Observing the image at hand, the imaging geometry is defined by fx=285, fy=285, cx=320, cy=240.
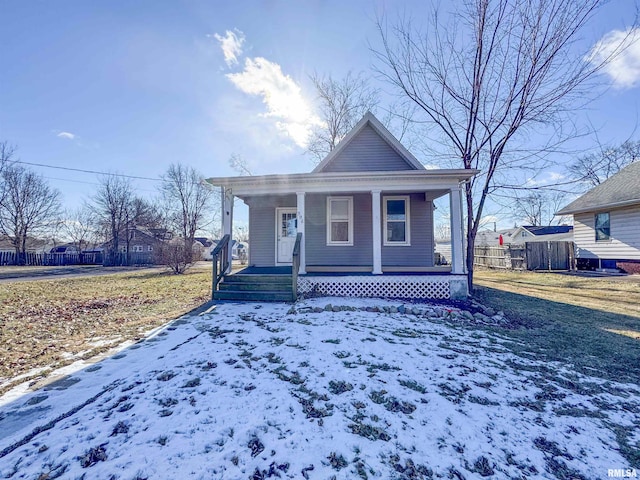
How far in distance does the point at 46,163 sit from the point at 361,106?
23.5m

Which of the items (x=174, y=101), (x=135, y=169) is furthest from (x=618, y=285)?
(x=135, y=169)

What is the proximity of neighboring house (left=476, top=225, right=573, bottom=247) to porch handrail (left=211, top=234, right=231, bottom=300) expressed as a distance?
73.5 feet

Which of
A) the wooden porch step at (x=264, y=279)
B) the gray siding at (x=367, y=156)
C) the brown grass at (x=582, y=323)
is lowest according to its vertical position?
the brown grass at (x=582, y=323)

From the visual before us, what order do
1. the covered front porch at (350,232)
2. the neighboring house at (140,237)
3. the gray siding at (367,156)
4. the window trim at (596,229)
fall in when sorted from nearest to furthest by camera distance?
1. the covered front porch at (350,232)
2. the gray siding at (367,156)
3. the window trim at (596,229)
4. the neighboring house at (140,237)

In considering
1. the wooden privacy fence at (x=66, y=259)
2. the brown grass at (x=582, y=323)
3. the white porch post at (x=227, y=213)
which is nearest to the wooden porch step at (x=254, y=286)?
the white porch post at (x=227, y=213)

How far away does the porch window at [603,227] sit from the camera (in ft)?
48.9

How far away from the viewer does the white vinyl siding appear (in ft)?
44.3

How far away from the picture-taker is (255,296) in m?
7.37

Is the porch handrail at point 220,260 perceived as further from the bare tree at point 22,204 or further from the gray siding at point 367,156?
the bare tree at point 22,204

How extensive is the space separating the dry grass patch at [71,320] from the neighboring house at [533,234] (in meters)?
24.2

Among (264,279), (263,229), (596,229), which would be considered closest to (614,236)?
(596,229)

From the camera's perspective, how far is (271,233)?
1044 cm

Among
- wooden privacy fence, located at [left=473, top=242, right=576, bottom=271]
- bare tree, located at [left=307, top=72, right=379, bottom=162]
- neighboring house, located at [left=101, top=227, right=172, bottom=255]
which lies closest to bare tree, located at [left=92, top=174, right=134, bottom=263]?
neighboring house, located at [left=101, top=227, right=172, bottom=255]

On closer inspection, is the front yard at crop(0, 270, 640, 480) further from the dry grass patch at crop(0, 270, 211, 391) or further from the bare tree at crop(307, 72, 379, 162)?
the bare tree at crop(307, 72, 379, 162)
